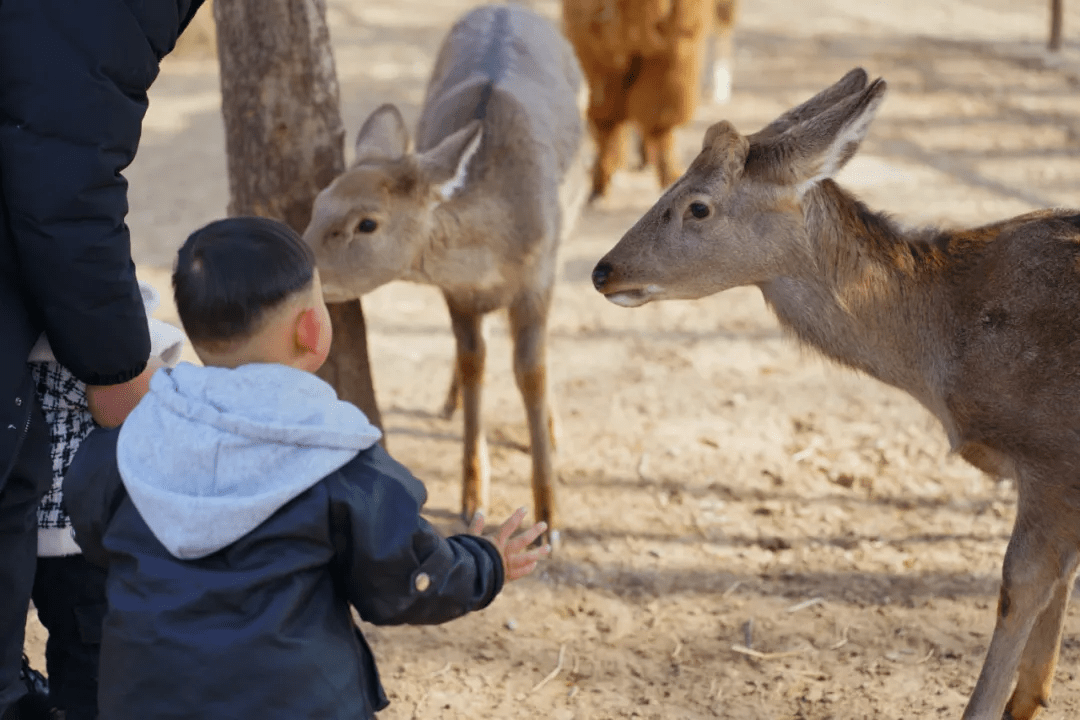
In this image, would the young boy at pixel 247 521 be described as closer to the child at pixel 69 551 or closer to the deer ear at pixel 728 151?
the child at pixel 69 551

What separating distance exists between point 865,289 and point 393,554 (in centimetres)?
203

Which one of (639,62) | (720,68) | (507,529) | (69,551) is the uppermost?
(639,62)

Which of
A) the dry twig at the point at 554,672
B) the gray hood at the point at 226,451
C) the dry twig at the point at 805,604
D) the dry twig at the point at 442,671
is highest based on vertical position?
the gray hood at the point at 226,451

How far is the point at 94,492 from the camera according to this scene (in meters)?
2.39

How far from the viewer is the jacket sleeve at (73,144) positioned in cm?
239

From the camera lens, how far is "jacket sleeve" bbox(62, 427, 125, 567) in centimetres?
237

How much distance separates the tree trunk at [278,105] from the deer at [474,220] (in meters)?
0.17

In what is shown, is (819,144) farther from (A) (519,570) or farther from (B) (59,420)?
(B) (59,420)

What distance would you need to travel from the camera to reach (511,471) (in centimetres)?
558

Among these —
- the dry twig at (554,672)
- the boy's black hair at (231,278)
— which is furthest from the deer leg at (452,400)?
the boy's black hair at (231,278)

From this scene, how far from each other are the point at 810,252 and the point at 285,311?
1.91 meters

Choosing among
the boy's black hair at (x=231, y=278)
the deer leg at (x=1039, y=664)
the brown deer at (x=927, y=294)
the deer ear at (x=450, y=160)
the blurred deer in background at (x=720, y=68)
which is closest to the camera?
the boy's black hair at (x=231, y=278)

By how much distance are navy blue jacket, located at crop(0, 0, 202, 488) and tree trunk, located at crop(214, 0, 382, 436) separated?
6.08 feet

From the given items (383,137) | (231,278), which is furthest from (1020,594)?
(383,137)
